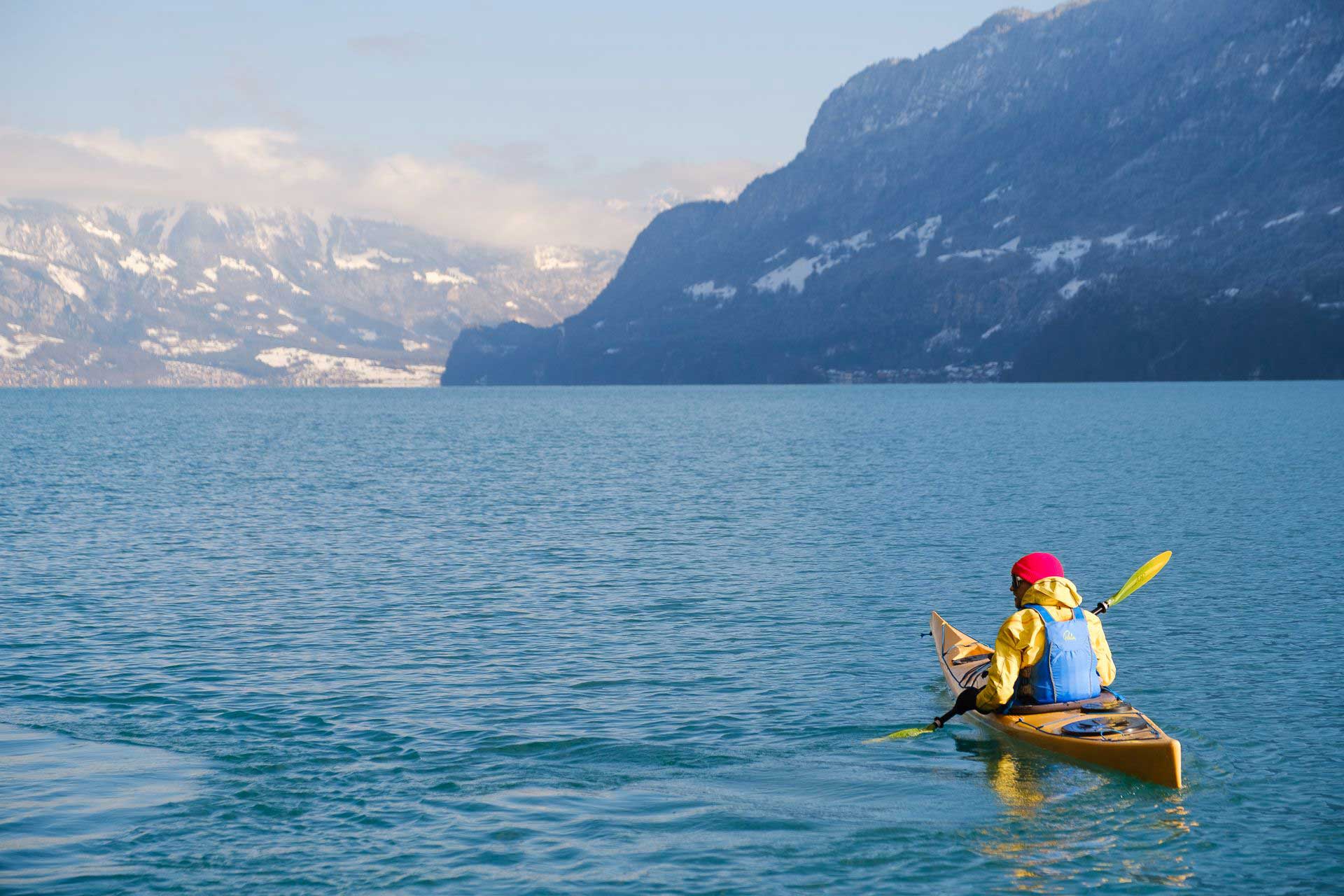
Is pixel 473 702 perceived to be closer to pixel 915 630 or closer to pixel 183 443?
pixel 915 630

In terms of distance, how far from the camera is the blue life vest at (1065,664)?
20.4 m

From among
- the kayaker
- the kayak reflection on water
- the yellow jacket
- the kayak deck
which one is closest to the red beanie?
the kayaker

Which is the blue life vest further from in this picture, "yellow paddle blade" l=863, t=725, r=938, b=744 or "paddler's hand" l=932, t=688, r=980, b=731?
"yellow paddle blade" l=863, t=725, r=938, b=744

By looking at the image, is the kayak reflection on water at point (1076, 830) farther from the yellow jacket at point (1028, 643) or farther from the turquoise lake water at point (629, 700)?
the yellow jacket at point (1028, 643)

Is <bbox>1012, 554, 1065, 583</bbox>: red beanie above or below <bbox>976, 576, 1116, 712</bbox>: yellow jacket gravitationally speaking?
above

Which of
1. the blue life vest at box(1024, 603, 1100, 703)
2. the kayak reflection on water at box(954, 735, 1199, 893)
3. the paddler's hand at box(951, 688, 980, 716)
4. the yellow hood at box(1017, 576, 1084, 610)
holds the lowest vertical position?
the kayak reflection on water at box(954, 735, 1199, 893)

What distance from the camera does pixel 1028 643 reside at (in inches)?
807

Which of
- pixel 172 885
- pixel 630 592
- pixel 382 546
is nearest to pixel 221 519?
pixel 382 546

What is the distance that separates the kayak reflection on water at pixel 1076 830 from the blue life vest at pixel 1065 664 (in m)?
1.15

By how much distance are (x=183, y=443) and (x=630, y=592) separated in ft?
348

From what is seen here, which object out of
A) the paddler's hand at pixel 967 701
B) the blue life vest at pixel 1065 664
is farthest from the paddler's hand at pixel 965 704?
the blue life vest at pixel 1065 664

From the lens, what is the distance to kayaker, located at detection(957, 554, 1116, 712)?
2011 cm

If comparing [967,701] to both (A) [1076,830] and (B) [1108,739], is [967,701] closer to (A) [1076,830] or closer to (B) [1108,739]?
(B) [1108,739]

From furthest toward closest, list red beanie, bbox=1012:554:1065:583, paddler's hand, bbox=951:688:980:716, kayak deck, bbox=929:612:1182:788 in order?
paddler's hand, bbox=951:688:980:716, red beanie, bbox=1012:554:1065:583, kayak deck, bbox=929:612:1182:788
